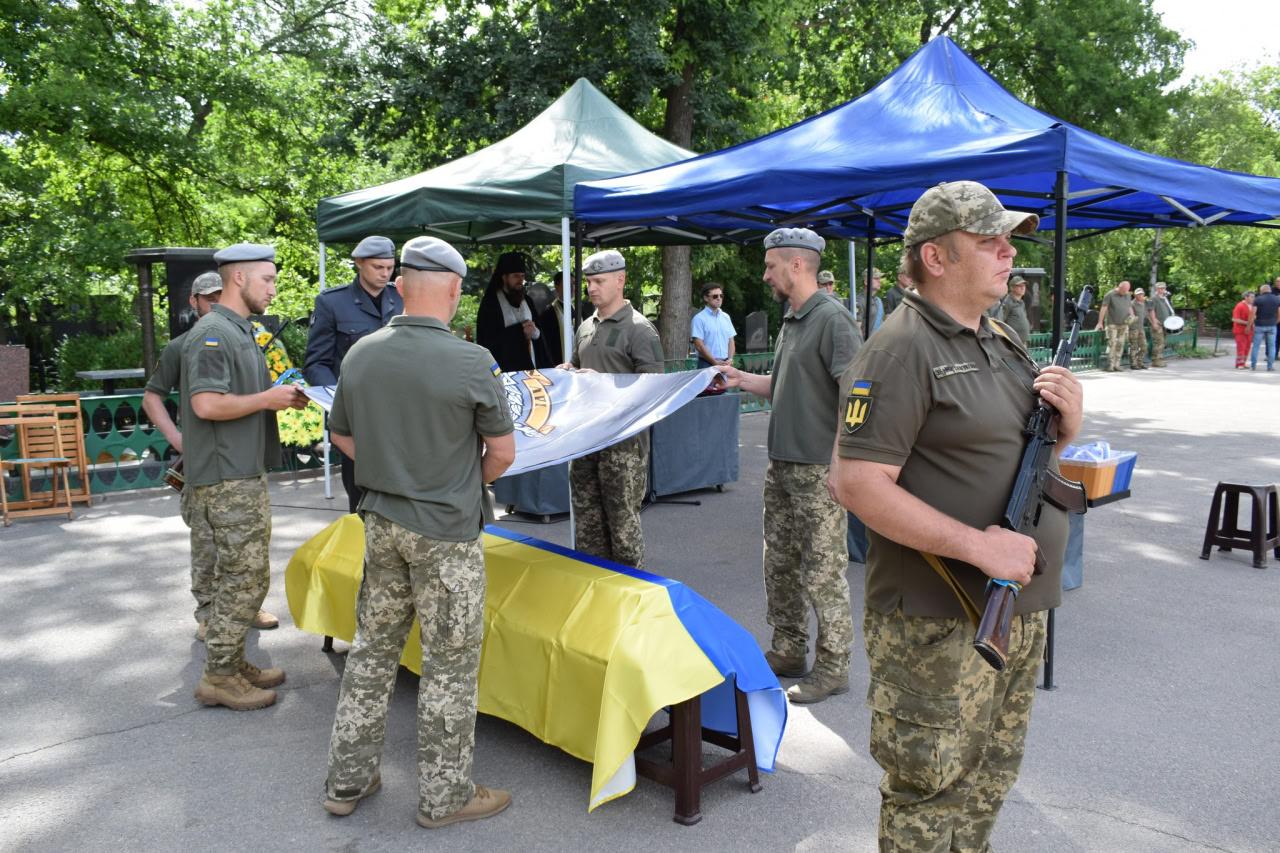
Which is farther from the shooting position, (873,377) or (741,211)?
(741,211)

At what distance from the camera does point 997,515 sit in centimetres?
230

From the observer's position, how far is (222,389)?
424 centimetres

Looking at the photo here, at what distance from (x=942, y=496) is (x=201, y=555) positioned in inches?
161

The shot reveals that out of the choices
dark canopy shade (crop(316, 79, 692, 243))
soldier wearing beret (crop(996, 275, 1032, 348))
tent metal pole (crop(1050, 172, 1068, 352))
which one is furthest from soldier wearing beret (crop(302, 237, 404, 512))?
soldier wearing beret (crop(996, 275, 1032, 348))

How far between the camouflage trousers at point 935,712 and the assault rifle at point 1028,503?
0.14 meters

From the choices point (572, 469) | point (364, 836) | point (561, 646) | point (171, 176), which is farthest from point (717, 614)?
point (171, 176)

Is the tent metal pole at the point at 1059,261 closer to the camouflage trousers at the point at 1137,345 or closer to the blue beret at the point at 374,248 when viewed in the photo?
the blue beret at the point at 374,248

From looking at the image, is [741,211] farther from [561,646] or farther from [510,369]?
[561,646]

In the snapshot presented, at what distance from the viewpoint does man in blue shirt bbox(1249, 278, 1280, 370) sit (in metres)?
20.6

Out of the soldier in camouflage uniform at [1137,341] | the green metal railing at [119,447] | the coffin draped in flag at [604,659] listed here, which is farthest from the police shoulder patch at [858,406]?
the soldier in camouflage uniform at [1137,341]

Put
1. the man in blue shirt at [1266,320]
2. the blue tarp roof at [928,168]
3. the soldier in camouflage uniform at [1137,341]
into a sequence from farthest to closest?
the soldier in camouflage uniform at [1137,341] → the man in blue shirt at [1266,320] → the blue tarp roof at [928,168]

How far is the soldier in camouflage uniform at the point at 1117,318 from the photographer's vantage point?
21.7 meters

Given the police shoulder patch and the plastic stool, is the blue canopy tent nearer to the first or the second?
the plastic stool

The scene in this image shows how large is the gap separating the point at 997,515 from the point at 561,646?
5.89ft
